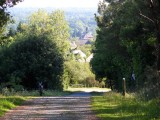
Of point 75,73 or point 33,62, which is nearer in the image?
point 33,62

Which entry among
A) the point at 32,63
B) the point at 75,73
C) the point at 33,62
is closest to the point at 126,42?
the point at 33,62

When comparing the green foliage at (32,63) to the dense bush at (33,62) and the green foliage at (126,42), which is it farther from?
the green foliage at (126,42)

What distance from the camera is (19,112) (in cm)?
1944

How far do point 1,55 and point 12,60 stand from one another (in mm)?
1916

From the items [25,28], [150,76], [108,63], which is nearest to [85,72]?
[25,28]

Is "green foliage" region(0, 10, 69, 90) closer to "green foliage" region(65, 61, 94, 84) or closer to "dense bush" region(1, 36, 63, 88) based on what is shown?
"dense bush" region(1, 36, 63, 88)

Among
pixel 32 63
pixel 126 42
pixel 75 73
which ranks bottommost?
pixel 32 63

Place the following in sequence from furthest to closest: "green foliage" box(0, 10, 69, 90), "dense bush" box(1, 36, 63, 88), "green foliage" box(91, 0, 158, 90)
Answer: "dense bush" box(1, 36, 63, 88), "green foliage" box(0, 10, 69, 90), "green foliage" box(91, 0, 158, 90)

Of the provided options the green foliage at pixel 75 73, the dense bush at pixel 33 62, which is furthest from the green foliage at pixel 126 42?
the green foliage at pixel 75 73

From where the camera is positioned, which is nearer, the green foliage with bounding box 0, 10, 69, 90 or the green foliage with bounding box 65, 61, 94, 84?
the green foliage with bounding box 0, 10, 69, 90

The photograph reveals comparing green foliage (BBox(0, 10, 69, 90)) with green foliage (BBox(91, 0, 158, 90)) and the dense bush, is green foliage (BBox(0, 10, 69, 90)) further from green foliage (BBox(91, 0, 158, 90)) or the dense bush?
green foliage (BBox(91, 0, 158, 90))

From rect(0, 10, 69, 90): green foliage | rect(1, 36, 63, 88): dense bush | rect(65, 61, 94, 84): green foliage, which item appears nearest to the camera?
rect(0, 10, 69, 90): green foliage

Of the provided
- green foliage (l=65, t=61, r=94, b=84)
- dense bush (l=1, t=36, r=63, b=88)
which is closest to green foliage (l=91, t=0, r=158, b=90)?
dense bush (l=1, t=36, r=63, b=88)

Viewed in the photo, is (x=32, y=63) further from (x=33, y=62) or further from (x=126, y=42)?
(x=126, y=42)
